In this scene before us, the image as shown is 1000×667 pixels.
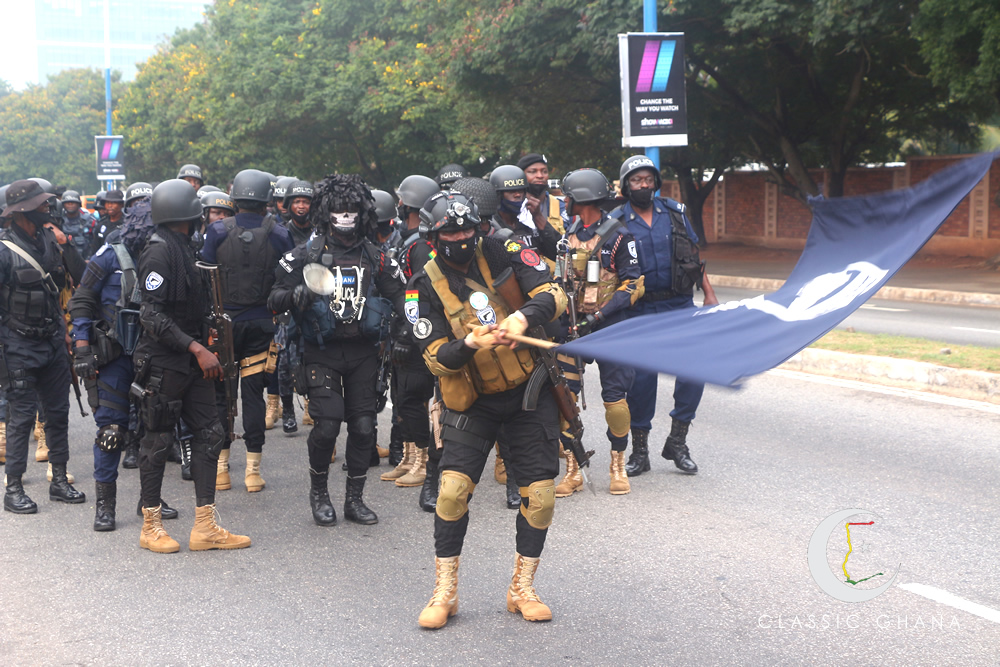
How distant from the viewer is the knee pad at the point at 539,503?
15.2 feet

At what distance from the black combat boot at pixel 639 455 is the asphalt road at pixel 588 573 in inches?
4.0

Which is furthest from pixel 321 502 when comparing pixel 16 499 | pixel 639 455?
pixel 639 455

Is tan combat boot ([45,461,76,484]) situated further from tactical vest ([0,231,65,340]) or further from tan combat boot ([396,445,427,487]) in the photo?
tan combat boot ([396,445,427,487])

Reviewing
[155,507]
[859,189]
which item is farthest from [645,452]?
[859,189]

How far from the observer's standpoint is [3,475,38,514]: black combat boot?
6.71 m

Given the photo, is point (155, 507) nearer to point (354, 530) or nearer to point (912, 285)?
point (354, 530)

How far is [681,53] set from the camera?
14.6 metres

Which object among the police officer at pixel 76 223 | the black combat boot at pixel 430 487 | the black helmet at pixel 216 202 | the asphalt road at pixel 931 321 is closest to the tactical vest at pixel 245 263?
the black helmet at pixel 216 202

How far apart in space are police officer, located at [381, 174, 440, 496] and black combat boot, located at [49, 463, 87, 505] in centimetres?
205

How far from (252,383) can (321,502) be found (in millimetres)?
1291

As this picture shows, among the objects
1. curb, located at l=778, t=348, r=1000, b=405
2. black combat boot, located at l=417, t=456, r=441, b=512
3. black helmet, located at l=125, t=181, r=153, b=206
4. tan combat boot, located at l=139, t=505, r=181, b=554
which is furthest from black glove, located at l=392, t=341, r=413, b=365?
curb, located at l=778, t=348, r=1000, b=405

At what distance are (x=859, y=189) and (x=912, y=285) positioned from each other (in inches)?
375

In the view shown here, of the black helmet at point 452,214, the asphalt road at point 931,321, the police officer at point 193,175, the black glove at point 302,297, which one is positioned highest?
the police officer at point 193,175

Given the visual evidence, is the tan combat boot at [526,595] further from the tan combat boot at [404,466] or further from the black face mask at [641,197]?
the black face mask at [641,197]
